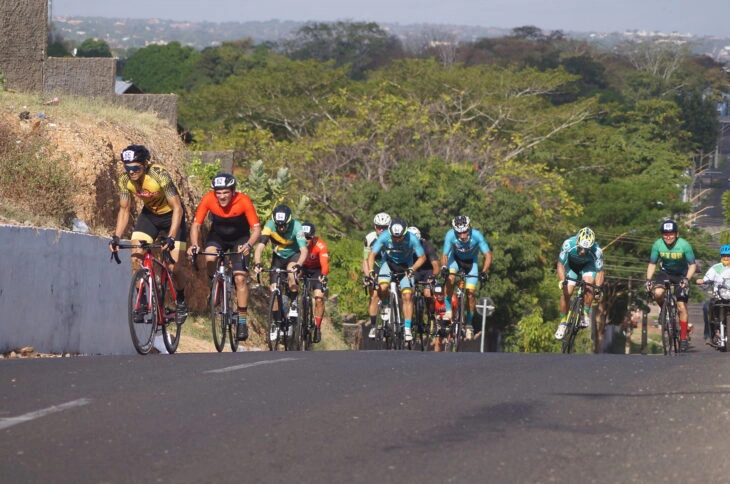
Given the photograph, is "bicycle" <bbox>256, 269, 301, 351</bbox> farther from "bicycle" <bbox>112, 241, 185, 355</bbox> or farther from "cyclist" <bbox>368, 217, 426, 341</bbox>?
"bicycle" <bbox>112, 241, 185, 355</bbox>

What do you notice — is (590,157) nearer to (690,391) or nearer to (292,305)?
(292,305)

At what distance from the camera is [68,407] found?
8.29 metres

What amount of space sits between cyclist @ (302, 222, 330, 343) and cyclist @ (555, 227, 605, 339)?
3.17m

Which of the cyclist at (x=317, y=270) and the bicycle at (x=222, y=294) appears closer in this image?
the bicycle at (x=222, y=294)

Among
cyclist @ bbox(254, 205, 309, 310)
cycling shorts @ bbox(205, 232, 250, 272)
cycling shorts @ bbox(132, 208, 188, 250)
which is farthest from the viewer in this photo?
cyclist @ bbox(254, 205, 309, 310)

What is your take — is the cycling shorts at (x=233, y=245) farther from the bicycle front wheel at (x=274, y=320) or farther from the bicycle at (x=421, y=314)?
the bicycle at (x=421, y=314)

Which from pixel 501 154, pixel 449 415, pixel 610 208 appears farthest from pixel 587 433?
pixel 610 208

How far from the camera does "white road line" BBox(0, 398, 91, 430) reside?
7.75 meters

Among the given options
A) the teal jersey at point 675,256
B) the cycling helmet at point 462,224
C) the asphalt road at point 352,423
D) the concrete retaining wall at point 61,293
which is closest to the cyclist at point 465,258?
the cycling helmet at point 462,224

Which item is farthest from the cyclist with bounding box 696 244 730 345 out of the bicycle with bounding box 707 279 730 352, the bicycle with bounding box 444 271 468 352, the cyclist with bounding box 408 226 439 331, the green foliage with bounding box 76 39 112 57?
the green foliage with bounding box 76 39 112 57

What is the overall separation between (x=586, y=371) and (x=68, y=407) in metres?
4.72

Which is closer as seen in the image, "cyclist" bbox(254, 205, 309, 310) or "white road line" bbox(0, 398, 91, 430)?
"white road line" bbox(0, 398, 91, 430)

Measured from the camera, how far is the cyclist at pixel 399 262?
18.8 metres

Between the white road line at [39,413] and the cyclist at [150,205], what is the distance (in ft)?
15.4
